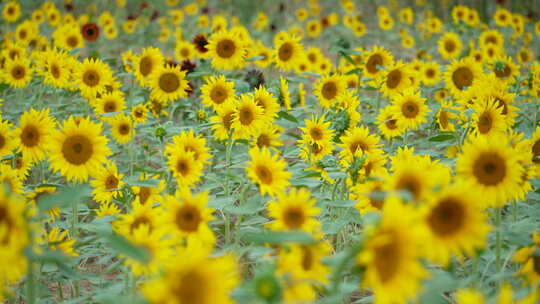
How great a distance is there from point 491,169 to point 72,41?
12.4 ft

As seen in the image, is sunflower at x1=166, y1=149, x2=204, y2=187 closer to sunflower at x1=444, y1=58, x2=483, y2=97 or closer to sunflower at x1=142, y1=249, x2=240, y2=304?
sunflower at x1=142, y1=249, x2=240, y2=304

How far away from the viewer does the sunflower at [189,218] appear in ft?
4.50

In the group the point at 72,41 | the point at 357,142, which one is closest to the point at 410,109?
the point at 357,142

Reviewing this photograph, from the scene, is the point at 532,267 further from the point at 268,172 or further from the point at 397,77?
the point at 397,77

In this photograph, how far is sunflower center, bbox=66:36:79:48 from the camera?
415cm

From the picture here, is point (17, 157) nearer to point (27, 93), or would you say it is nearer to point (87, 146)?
point (87, 146)

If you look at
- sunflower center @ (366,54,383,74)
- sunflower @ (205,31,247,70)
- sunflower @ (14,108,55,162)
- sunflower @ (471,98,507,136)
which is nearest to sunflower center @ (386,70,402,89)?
sunflower center @ (366,54,383,74)

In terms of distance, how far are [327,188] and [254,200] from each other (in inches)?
35.2

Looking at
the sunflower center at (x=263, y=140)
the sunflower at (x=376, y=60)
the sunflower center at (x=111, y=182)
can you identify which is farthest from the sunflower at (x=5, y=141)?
the sunflower at (x=376, y=60)

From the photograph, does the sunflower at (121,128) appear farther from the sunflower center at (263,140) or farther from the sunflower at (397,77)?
the sunflower at (397,77)

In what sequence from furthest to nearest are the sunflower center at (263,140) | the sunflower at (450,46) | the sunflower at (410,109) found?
the sunflower at (450,46) → the sunflower at (410,109) → the sunflower center at (263,140)

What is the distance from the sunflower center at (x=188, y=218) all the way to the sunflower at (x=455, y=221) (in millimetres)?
656

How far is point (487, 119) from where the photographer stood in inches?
85.4

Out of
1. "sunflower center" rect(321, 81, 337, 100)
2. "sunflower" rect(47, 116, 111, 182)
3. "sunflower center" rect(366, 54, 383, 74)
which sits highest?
"sunflower center" rect(366, 54, 383, 74)
